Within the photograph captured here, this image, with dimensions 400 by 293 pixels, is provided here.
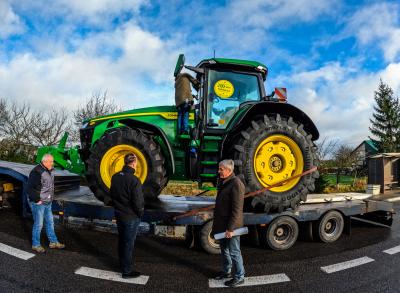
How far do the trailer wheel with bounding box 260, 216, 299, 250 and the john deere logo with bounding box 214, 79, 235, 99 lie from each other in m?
2.25

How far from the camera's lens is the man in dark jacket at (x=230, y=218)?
381 cm

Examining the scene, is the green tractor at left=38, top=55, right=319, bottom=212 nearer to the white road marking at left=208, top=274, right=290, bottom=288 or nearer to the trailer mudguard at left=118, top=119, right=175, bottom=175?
the trailer mudguard at left=118, top=119, right=175, bottom=175

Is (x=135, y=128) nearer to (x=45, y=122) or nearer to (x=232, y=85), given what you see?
(x=232, y=85)

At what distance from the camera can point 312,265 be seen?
459 centimetres

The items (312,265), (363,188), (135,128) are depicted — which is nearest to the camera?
(312,265)

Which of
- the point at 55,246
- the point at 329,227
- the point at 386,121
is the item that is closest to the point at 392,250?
the point at 329,227

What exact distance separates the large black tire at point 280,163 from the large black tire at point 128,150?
1228mm

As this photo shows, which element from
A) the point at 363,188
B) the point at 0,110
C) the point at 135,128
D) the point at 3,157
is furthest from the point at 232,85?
the point at 0,110

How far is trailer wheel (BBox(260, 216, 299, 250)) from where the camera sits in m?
5.25

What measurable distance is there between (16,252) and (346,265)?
4.64 metres

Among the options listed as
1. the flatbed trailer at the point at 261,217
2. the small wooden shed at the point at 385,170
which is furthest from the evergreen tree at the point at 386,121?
the flatbed trailer at the point at 261,217

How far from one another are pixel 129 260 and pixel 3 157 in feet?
66.7

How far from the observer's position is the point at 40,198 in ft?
16.0

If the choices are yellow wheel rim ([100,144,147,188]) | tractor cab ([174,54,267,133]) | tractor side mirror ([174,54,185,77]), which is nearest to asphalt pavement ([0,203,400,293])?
yellow wheel rim ([100,144,147,188])
